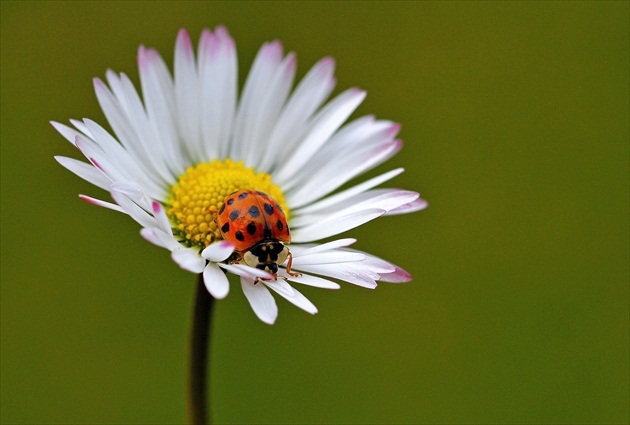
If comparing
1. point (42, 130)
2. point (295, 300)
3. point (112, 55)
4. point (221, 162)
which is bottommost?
point (295, 300)

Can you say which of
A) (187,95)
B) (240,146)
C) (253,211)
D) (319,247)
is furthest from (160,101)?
(319,247)

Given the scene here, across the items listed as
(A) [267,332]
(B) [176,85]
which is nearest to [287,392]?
(A) [267,332]

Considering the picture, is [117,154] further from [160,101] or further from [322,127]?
[322,127]

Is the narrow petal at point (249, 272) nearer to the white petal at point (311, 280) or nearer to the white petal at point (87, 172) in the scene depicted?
the white petal at point (311, 280)

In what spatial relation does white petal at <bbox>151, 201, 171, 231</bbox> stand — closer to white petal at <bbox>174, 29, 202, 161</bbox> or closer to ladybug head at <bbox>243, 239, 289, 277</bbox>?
ladybug head at <bbox>243, 239, 289, 277</bbox>

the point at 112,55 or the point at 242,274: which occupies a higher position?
the point at 112,55

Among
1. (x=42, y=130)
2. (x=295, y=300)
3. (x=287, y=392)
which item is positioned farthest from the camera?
(x=42, y=130)

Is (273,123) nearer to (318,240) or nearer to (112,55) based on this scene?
(318,240)
